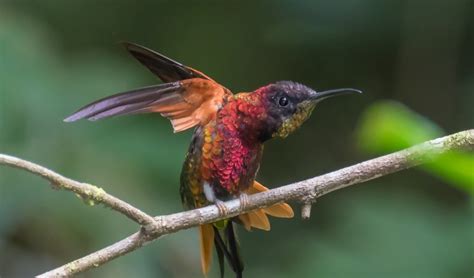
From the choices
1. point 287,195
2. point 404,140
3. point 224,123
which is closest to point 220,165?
point 224,123

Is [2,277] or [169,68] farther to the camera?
[2,277]

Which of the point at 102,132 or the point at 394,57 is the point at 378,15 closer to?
the point at 394,57

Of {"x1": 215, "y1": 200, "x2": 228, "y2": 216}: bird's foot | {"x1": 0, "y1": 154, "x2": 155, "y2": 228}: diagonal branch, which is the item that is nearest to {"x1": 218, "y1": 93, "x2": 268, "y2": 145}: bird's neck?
{"x1": 215, "y1": 200, "x2": 228, "y2": 216}: bird's foot

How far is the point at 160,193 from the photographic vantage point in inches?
136

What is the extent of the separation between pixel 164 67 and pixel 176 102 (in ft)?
0.46

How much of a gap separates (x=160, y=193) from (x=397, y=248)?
114cm

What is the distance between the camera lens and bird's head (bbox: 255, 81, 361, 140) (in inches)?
86.7

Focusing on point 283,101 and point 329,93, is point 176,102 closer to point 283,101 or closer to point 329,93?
point 283,101

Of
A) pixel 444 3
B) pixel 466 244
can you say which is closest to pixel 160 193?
pixel 466 244

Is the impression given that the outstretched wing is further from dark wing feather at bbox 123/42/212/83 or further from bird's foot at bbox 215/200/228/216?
bird's foot at bbox 215/200/228/216

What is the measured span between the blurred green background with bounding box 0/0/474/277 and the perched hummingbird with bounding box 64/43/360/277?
1.03 ft

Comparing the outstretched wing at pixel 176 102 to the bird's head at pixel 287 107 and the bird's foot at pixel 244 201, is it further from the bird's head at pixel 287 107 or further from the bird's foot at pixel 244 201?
the bird's foot at pixel 244 201

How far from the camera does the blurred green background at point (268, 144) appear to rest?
3.25m

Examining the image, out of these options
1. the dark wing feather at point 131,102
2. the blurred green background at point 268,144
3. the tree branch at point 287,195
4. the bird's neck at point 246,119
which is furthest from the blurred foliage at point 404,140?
the blurred green background at point 268,144
